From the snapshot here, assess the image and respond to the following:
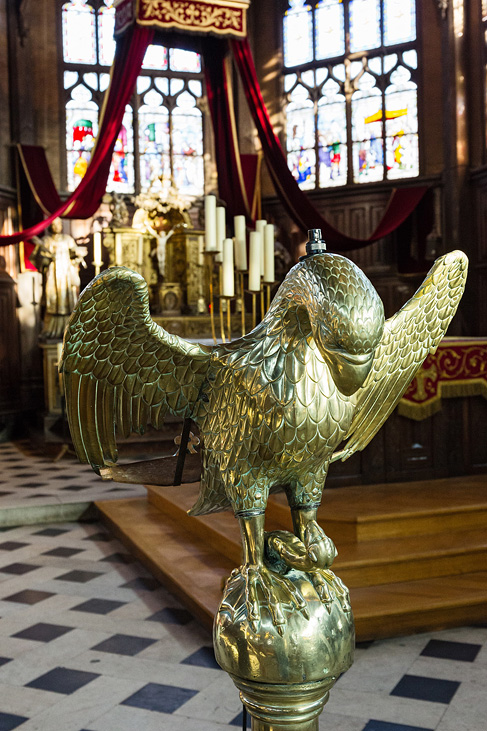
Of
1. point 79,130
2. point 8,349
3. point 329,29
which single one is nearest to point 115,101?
point 8,349

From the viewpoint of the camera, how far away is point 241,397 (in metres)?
0.71

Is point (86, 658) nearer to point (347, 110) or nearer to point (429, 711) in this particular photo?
point (429, 711)

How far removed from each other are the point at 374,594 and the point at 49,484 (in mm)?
3903

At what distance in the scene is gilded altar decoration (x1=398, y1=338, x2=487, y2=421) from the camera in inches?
178

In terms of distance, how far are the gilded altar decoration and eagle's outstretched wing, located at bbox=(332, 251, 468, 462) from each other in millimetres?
3680

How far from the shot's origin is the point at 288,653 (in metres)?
0.68

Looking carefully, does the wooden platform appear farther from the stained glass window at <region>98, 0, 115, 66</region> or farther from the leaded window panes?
the stained glass window at <region>98, 0, 115, 66</region>

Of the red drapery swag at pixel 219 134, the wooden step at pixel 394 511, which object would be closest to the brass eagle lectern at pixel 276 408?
the wooden step at pixel 394 511

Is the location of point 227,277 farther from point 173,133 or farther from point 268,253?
point 173,133

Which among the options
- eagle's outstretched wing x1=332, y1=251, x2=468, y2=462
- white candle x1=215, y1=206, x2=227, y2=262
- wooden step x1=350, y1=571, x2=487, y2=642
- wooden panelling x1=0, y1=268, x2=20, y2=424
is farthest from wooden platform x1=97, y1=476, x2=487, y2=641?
wooden panelling x1=0, y1=268, x2=20, y2=424

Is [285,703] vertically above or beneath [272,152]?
beneath

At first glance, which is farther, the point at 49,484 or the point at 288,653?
the point at 49,484

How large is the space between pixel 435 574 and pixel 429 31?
9.47 meters

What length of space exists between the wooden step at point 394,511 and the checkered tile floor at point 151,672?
0.61 meters
